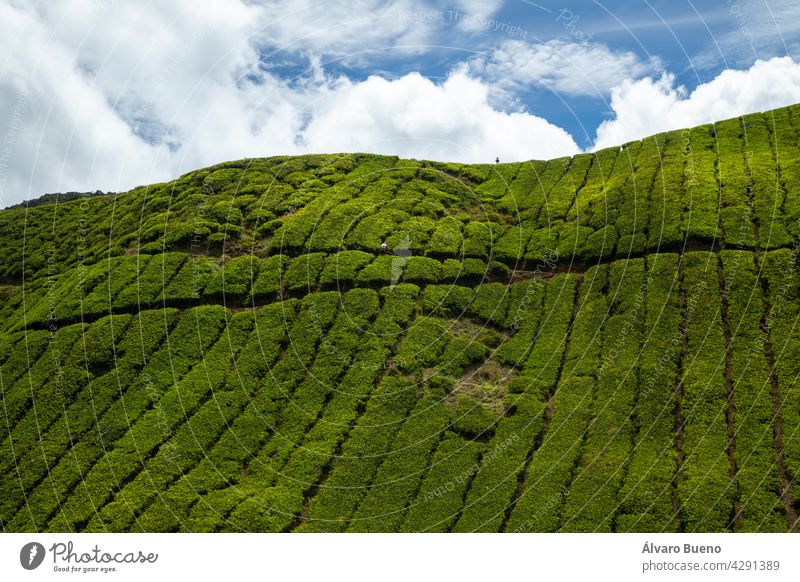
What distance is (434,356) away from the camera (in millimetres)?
47281

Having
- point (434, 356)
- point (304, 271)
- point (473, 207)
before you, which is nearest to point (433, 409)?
point (434, 356)

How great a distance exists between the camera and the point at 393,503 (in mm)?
37969

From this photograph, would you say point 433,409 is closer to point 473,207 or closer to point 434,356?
point 434,356

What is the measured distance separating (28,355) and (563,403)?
1698 inches

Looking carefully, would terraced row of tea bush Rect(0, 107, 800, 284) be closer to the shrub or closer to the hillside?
the hillside

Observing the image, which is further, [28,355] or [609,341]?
[28,355]

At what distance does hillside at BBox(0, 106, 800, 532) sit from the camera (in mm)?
37625

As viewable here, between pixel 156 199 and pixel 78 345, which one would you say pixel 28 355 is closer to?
pixel 78 345

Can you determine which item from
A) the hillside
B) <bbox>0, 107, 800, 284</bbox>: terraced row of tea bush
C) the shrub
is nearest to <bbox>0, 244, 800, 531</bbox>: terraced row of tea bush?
the hillside

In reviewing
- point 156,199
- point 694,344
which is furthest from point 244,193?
point 694,344

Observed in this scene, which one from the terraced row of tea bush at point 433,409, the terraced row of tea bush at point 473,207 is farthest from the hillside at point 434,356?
the terraced row of tea bush at point 473,207

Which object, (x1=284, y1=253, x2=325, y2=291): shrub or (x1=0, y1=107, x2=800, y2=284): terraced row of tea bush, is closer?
(x1=0, y1=107, x2=800, y2=284): terraced row of tea bush

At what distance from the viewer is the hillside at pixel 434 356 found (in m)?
37.6

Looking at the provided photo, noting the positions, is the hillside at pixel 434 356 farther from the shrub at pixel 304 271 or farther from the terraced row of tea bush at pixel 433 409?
the shrub at pixel 304 271
